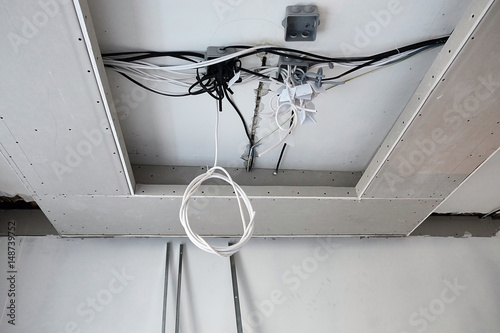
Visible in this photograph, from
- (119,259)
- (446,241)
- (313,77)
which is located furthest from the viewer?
(446,241)

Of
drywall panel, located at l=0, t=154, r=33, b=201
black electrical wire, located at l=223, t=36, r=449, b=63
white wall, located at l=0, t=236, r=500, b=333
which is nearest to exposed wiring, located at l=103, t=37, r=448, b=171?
black electrical wire, located at l=223, t=36, r=449, b=63

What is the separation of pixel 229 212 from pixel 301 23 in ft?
3.01

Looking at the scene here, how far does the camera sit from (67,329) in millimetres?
1731

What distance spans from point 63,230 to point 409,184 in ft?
5.38

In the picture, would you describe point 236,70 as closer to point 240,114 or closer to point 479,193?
point 240,114

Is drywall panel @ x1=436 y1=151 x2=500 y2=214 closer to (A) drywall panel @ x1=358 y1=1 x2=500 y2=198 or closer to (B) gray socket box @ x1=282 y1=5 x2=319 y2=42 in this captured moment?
(A) drywall panel @ x1=358 y1=1 x2=500 y2=198

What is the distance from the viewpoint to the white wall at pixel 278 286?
179 centimetres

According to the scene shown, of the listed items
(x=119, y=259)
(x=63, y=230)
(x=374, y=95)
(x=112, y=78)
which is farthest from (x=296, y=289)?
(x=112, y=78)

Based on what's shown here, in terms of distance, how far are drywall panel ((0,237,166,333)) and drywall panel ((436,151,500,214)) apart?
164 centimetres

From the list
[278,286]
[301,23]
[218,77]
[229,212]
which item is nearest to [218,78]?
[218,77]

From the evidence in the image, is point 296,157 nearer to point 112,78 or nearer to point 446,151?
point 446,151

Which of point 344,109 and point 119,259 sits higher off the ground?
point 344,109

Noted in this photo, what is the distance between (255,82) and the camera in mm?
1381

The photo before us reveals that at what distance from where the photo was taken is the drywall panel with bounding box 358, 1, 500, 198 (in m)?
1.14
